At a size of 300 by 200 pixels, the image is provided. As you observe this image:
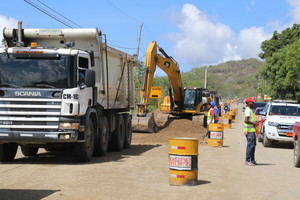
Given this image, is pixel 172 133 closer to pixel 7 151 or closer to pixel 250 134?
pixel 250 134

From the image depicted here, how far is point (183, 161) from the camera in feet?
36.7

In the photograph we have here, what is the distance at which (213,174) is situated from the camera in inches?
518

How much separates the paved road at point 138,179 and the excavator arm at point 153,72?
36.8 ft

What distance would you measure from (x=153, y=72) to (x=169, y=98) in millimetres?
8517

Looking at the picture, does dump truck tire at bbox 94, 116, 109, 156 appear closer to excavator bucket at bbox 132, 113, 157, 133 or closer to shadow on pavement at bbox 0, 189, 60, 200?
shadow on pavement at bbox 0, 189, 60, 200

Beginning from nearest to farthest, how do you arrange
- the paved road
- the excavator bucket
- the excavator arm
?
the paved road → the excavator bucket → the excavator arm

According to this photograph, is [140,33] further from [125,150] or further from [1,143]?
[1,143]

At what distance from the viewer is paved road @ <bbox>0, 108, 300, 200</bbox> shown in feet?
33.1

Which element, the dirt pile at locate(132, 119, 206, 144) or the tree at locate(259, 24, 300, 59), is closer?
the dirt pile at locate(132, 119, 206, 144)

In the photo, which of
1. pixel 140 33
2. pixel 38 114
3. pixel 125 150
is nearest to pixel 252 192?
pixel 38 114

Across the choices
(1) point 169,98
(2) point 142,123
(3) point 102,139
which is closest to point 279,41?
(1) point 169,98

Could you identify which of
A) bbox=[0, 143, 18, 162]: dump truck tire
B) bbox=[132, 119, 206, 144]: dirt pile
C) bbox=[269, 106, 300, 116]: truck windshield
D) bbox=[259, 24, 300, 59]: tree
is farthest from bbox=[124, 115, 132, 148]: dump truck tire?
bbox=[259, 24, 300, 59]: tree

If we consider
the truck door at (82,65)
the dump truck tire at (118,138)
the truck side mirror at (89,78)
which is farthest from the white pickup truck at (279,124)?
the truck side mirror at (89,78)

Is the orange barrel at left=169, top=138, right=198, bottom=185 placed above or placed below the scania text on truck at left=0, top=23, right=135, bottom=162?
below
